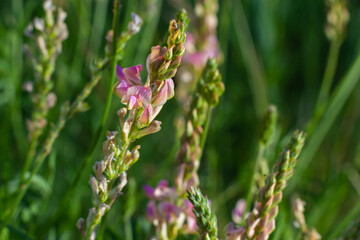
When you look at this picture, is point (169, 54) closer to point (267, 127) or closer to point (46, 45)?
point (267, 127)

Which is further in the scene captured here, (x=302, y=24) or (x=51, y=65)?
(x=302, y=24)

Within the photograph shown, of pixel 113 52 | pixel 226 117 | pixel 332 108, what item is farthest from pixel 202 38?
pixel 113 52

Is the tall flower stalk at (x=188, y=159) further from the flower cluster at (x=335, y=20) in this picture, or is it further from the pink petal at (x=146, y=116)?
the flower cluster at (x=335, y=20)

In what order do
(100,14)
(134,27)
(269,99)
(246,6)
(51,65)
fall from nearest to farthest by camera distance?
1. (134,27)
2. (51,65)
3. (100,14)
4. (269,99)
5. (246,6)

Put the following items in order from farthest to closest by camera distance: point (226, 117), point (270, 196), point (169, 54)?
point (226, 117) < point (270, 196) < point (169, 54)

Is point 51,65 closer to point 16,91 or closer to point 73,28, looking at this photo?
point 16,91

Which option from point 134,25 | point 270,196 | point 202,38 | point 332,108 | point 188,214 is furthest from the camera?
point 202,38

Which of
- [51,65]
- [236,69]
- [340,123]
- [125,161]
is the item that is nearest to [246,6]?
[236,69]

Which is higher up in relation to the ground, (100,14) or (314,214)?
(100,14)
